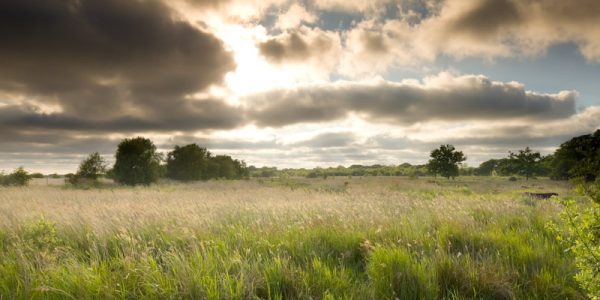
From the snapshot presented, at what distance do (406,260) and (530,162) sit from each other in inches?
3747

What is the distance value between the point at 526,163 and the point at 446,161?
1280 inches

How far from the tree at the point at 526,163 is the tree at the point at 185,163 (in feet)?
259

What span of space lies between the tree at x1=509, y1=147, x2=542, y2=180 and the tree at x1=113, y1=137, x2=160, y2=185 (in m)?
85.7

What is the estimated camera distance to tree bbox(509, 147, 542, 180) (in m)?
79.2

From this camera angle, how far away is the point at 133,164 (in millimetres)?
41281

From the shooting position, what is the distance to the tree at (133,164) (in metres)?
40.8

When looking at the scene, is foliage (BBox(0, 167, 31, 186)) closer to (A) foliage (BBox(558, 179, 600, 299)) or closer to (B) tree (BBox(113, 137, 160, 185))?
(B) tree (BBox(113, 137, 160, 185))

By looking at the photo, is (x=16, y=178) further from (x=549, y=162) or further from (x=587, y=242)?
(x=549, y=162)

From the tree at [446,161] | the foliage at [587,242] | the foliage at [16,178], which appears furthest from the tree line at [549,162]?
the foliage at [16,178]

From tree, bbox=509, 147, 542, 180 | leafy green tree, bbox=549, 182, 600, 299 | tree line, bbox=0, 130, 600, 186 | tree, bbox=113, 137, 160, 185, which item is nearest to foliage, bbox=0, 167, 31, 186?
tree line, bbox=0, 130, 600, 186

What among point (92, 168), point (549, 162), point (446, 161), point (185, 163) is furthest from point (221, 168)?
point (549, 162)

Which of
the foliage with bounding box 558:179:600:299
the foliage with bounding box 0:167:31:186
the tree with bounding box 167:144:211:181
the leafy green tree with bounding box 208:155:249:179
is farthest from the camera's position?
the leafy green tree with bounding box 208:155:249:179

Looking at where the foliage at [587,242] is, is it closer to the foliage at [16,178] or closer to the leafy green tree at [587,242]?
the leafy green tree at [587,242]

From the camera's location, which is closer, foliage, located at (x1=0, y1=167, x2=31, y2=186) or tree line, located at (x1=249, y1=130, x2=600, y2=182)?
tree line, located at (x1=249, y1=130, x2=600, y2=182)
